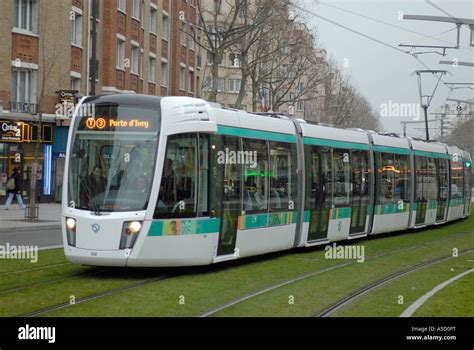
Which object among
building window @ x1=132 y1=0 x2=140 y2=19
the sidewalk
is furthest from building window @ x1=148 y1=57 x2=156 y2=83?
the sidewalk

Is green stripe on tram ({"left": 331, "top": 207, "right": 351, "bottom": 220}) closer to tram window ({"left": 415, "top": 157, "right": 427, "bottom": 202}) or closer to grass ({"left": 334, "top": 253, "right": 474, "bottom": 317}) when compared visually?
grass ({"left": 334, "top": 253, "right": 474, "bottom": 317})

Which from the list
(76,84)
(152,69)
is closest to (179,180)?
(76,84)

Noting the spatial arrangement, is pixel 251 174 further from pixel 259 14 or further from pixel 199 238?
pixel 259 14

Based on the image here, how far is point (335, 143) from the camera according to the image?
1994cm

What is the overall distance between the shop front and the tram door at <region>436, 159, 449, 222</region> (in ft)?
54.0

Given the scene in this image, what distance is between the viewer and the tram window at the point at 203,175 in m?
13.8

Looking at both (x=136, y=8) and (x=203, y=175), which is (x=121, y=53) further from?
(x=203, y=175)

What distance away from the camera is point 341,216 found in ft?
66.7

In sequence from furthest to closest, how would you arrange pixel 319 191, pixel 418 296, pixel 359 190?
pixel 359 190, pixel 319 191, pixel 418 296

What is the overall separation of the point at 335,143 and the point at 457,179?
46.9 ft

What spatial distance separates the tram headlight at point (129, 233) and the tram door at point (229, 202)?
1.97 metres

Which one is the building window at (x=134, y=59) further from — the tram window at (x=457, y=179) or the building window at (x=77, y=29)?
the tram window at (x=457, y=179)

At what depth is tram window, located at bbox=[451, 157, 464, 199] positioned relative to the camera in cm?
3170

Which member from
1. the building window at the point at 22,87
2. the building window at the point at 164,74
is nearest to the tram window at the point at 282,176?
the building window at the point at 22,87
